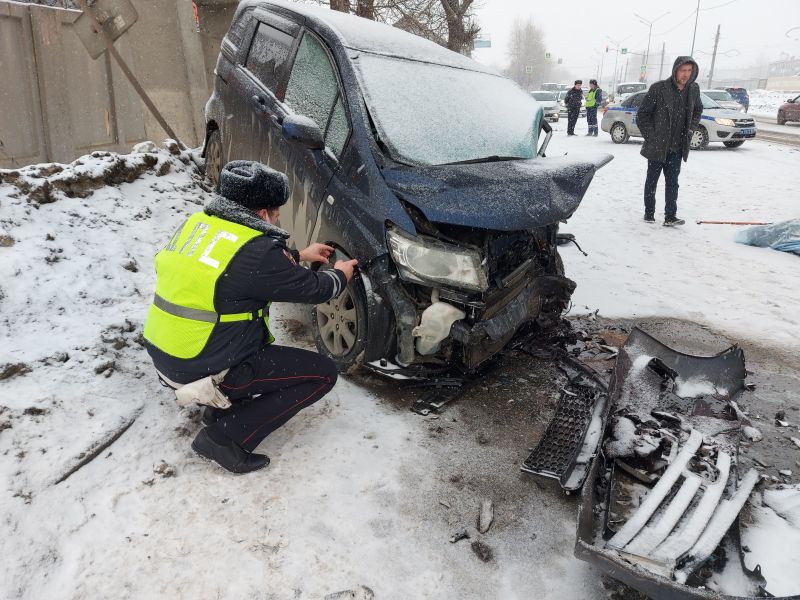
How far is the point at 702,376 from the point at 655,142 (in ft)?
14.9

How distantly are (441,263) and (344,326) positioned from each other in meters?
0.79

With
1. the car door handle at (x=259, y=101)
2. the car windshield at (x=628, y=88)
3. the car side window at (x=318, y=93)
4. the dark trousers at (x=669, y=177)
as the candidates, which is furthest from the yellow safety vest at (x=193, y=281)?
the car windshield at (x=628, y=88)

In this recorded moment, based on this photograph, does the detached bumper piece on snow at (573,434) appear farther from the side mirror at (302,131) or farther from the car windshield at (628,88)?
the car windshield at (628,88)

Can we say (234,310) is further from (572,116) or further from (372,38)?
(572,116)

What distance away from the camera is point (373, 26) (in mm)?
4137

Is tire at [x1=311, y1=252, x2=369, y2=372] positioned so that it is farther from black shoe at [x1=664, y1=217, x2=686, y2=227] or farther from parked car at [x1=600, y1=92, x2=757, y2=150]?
parked car at [x1=600, y1=92, x2=757, y2=150]

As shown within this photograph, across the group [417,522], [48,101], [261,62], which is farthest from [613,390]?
[48,101]

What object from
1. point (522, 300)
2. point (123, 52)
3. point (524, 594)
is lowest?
point (524, 594)

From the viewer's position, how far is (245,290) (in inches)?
95.5

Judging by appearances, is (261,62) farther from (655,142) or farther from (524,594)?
(655,142)

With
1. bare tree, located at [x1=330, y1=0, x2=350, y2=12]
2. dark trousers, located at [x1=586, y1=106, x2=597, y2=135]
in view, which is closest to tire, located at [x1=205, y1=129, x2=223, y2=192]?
bare tree, located at [x1=330, y1=0, x2=350, y2=12]

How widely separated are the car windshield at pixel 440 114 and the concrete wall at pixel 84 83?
5470 millimetres

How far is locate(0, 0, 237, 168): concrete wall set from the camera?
6613 millimetres

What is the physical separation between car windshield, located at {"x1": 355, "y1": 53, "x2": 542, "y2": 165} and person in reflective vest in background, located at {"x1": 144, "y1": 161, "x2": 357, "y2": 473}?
1.00m
